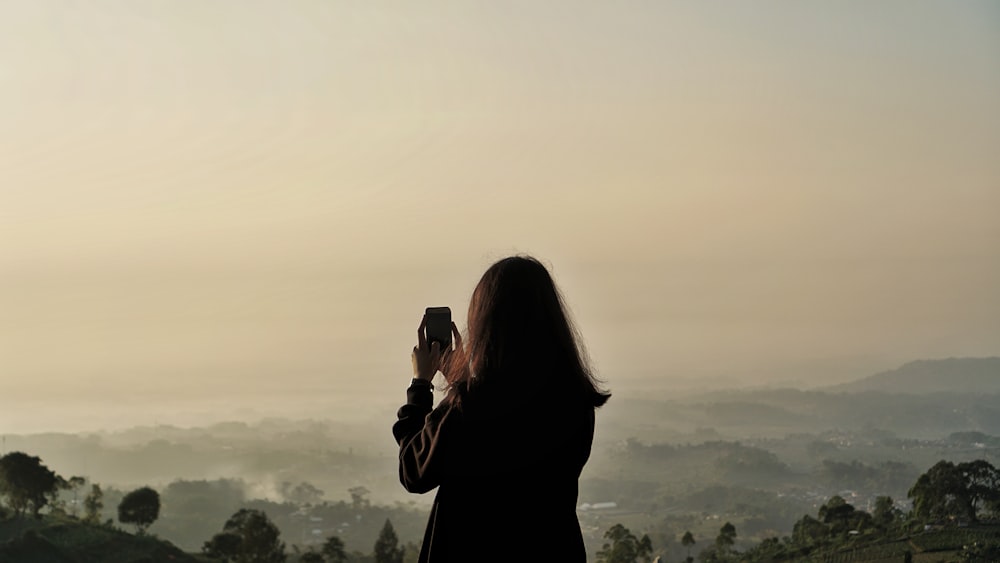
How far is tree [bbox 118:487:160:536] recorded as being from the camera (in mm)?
10844

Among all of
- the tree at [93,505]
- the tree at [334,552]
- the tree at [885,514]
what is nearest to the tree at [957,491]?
the tree at [885,514]

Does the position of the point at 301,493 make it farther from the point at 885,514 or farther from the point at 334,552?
the point at 885,514

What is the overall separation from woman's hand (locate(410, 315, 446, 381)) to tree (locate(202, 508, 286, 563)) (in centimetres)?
846

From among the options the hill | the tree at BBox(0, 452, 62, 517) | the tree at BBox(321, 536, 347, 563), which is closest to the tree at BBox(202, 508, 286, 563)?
the hill

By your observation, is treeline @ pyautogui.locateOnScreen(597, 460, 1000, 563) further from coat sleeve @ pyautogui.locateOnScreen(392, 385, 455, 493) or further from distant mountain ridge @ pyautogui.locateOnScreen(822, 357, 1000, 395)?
coat sleeve @ pyautogui.locateOnScreen(392, 385, 455, 493)

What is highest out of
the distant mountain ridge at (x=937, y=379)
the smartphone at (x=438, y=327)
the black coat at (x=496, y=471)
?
the distant mountain ridge at (x=937, y=379)

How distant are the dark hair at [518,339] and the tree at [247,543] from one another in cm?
861

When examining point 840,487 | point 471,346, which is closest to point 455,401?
point 471,346

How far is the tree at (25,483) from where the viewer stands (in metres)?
10.5

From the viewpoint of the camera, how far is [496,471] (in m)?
2.46

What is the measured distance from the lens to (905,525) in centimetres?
1037

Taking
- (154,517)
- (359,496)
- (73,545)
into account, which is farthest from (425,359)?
(359,496)

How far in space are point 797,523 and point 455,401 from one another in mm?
9344

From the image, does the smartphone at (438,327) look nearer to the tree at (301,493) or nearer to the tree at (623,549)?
the tree at (623,549)
